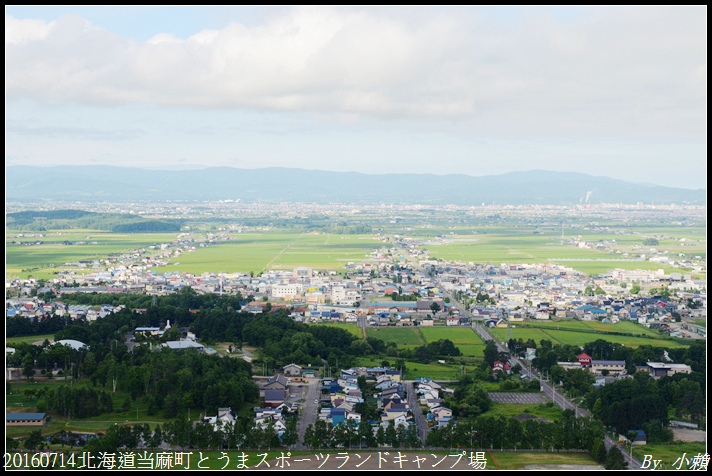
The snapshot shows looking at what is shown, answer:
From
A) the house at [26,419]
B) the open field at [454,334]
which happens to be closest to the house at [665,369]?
the open field at [454,334]

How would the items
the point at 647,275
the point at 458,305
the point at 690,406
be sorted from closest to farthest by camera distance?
the point at 690,406 → the point at 458,305 → the point at 647,275

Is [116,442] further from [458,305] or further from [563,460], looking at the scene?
[458,305]

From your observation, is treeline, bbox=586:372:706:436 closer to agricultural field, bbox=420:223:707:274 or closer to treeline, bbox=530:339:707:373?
treeline, bbox=530:339:707:373

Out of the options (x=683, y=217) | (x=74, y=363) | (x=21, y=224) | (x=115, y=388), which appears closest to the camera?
(x=115, y=388)

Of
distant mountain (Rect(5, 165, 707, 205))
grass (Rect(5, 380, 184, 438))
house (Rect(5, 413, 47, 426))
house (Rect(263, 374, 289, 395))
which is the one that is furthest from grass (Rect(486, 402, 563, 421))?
distant mountain (Rect(5, 165, 707, 205))

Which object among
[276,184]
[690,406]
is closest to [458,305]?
[690,406]

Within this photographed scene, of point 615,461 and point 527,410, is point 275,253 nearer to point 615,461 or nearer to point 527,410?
point 527,410
